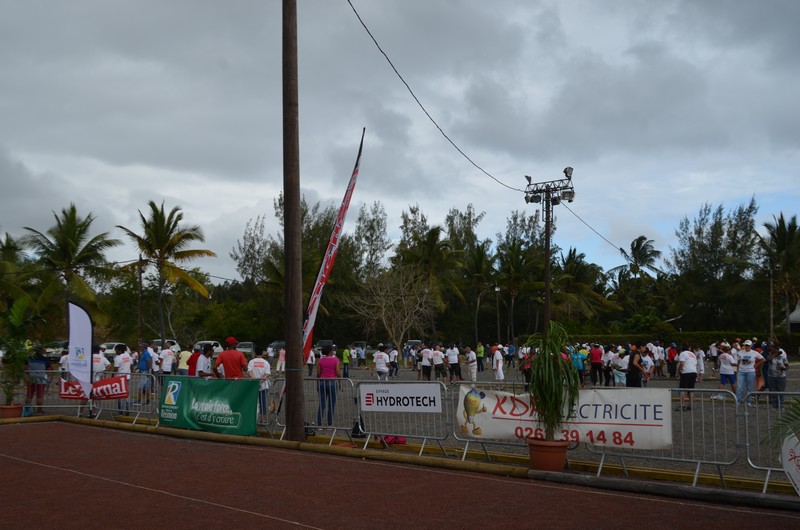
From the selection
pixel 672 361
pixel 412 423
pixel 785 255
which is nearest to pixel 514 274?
pixel 785 255

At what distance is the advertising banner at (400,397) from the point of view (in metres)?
11.5

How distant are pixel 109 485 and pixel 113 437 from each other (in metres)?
5.52

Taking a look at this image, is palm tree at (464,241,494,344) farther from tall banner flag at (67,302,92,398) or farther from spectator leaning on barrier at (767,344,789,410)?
tall banner flag at (67,302,92,398)

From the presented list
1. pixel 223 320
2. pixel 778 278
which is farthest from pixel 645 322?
pixel 223 320

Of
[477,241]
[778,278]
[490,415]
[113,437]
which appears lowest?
[113,437]

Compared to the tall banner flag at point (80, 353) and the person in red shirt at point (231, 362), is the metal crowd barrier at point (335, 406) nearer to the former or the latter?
the person in red shirt at point (231, 362)

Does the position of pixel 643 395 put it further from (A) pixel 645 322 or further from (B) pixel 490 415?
(A) pixel 645 322

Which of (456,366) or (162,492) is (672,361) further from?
(162,492)

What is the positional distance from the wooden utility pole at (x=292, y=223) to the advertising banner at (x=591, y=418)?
3.37m

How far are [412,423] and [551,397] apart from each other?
9.69 ft

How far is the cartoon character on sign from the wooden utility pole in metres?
3.36

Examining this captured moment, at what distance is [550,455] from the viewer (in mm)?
9734

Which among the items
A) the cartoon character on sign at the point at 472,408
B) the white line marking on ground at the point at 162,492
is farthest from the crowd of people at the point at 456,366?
the white line marking on ground at the point at 162,492

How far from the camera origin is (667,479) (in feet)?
31.3
